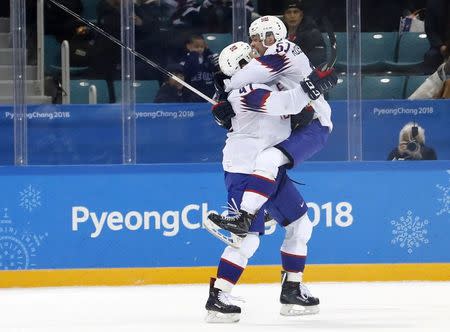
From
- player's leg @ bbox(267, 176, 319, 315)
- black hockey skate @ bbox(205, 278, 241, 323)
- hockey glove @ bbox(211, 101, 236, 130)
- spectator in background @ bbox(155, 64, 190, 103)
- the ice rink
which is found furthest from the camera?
spectator in background @ bbox(155, 64, 190, 103)

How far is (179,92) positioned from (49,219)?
44.4 inches

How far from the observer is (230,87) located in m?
6.18

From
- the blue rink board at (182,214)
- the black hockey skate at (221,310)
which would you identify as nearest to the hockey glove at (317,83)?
the black hockey skate at (221,310)

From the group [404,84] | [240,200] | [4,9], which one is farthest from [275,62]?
[4,9]

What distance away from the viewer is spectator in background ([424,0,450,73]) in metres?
8.03

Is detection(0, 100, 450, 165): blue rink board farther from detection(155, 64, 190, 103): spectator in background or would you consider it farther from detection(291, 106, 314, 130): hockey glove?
detection(291, 106, 314, 130): hockey glove

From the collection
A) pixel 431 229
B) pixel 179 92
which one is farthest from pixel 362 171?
pixel 179 92

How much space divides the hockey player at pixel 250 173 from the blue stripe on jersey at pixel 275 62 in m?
0.09

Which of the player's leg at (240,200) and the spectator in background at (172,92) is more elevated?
the spectator in background at (172,92)

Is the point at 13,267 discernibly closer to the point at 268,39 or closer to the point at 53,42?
the point at 53,42

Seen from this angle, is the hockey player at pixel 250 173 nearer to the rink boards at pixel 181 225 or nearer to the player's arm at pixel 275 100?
the player's arm at pixel 275 100

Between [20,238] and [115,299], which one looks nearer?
[115,299]

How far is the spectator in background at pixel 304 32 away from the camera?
25.9 feet

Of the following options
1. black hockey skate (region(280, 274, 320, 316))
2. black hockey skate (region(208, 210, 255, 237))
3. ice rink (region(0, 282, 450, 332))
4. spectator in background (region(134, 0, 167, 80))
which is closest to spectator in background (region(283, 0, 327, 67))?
spectator in background (region(134, 0, 167, 80))
